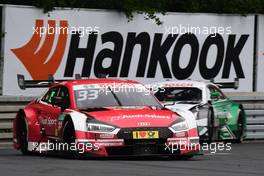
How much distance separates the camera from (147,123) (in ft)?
52.1

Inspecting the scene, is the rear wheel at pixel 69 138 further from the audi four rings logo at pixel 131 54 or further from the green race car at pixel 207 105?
the audi four rings logo at pixel 131 54

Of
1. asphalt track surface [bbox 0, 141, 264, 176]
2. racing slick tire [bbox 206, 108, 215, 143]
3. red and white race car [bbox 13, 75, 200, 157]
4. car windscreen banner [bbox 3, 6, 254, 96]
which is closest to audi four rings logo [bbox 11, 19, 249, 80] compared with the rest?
car windscreen banner [bbox 3, 6, 254, 96]

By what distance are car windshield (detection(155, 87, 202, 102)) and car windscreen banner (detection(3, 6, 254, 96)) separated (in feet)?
9.50

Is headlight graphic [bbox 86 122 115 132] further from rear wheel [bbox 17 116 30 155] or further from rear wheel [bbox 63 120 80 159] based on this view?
rear wheel [bbox 17 116 30 155]

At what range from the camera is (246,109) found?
2439 centimetres

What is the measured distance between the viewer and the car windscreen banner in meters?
23.3

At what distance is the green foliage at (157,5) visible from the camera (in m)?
24.8

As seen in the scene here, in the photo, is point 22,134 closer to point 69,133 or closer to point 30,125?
point 30,125

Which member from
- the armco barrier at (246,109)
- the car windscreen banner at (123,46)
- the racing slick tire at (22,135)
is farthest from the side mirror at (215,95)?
the racing slick tire at (22,135)

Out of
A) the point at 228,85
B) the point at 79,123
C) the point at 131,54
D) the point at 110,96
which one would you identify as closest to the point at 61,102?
the point at 110,96

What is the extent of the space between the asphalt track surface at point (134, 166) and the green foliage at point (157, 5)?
8140 millimetres

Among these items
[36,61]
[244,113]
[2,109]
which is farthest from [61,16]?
[244,113]

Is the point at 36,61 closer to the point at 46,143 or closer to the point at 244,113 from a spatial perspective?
the point at 244,113

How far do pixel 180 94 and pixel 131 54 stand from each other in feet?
10.7
